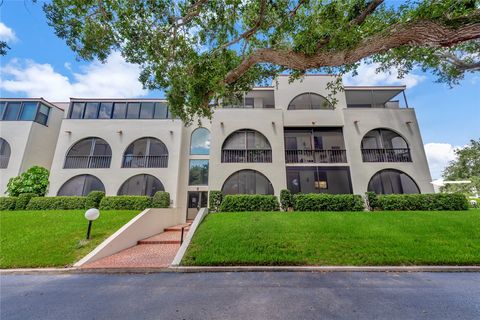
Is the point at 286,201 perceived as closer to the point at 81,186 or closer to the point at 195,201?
the point at 195,201

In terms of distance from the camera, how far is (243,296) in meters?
3.78

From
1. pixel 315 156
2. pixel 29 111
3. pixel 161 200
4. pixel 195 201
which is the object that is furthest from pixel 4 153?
pixel 315 156

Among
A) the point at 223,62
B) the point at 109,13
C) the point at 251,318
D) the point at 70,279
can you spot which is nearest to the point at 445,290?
the point at 251,318

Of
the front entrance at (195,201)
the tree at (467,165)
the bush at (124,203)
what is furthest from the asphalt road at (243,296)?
the tree at (467,165)

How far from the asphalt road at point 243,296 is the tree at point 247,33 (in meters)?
4.82

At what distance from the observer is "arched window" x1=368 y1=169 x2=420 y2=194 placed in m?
13.3

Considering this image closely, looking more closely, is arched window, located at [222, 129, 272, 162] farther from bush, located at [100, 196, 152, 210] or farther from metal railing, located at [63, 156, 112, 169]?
metal railing, located at [63, 156, 112, 169]

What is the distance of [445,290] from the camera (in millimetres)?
3980

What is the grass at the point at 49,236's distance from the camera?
5.73m

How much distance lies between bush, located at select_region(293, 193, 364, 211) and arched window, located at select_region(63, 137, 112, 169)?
1372 centimetres

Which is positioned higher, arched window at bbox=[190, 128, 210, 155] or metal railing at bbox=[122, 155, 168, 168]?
arched window at bbox=[190, 128, 210, 155]

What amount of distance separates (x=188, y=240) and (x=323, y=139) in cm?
1345

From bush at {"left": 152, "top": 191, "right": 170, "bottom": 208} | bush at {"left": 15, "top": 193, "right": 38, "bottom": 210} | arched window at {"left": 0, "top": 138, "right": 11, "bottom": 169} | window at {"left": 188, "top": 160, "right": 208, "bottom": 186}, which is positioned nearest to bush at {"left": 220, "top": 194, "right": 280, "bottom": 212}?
window at {"left": 188, "top": 160, "right": 208, "bottom": 186}

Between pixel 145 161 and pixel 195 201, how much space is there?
4.76m
